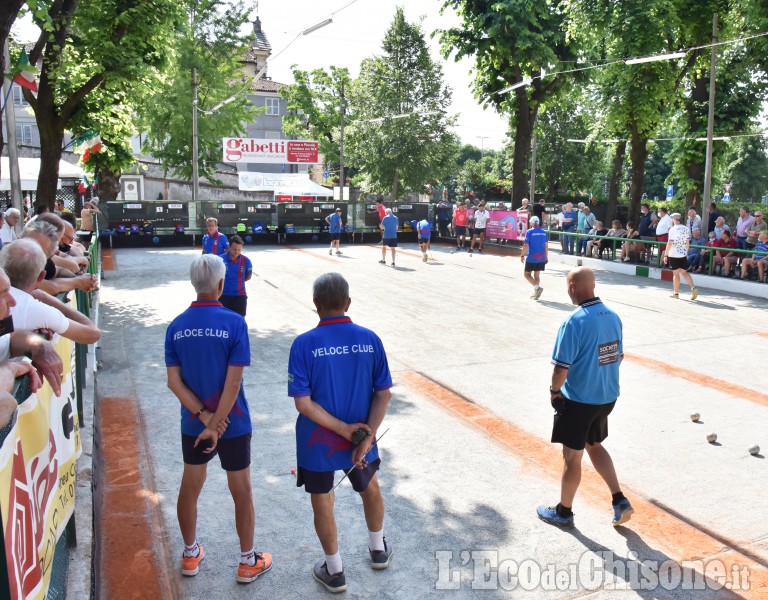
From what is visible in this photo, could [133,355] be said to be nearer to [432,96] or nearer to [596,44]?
[596,44]

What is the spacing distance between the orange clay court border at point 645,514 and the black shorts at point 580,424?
796 millimetres

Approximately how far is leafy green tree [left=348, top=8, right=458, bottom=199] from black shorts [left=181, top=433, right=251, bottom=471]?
40.4 metres

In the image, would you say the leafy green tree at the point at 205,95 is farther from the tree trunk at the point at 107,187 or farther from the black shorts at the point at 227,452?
the black shorts at the point at 227,452

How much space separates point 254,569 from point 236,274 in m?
5.70

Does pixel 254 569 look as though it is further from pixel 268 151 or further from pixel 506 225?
pixel 268 151

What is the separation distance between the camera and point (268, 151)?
4544 centimetres

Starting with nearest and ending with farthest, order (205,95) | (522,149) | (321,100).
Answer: (522,149) → (205,95) → (321,100)

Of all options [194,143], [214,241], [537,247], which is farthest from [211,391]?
[194,143]

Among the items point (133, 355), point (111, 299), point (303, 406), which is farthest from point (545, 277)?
point (303, 406)

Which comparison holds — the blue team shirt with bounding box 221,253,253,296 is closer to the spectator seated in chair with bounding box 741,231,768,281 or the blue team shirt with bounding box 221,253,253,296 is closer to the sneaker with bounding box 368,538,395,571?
the sneaker with bounding box 368,538,395,571

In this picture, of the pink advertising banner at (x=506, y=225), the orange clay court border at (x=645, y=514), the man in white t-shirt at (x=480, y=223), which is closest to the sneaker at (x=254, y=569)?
the orange clay court border at (x=645, y=514)

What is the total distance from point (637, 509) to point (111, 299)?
39.7 feet

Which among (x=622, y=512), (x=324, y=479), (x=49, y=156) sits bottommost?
(x=622, y=512)

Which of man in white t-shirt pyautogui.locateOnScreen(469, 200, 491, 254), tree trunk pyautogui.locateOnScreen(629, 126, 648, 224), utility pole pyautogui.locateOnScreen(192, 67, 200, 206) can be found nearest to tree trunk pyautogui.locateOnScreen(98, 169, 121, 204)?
utility pole pyautogui.locateOnScreen(192, 67, 200, 206)
